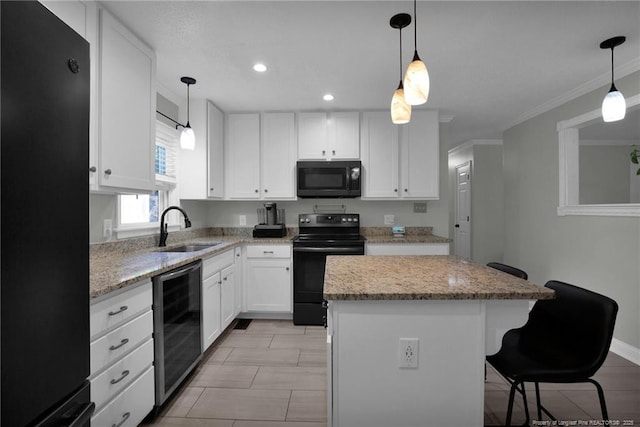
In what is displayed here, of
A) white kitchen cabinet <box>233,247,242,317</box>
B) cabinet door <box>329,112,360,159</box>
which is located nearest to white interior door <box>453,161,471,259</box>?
cabinet door <box>329,112,360,159</box>

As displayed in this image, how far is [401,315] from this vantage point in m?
1.31

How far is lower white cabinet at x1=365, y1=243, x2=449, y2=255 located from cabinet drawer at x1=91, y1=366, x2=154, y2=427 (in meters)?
2.24

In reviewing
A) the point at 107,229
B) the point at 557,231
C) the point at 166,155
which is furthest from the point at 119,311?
the point at 557,231

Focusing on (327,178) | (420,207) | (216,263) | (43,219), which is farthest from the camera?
(420,207)

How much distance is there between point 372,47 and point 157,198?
2368 mm

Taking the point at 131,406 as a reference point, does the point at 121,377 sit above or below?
above

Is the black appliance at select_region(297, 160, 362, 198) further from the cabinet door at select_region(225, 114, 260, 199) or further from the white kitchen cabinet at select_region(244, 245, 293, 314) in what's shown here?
the white kitchen cabinet at select_region(244, 245, 293, 314)

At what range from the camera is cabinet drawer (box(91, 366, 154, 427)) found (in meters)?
1.39

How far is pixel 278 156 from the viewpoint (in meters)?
3.69

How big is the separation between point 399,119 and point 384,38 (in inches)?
31.2

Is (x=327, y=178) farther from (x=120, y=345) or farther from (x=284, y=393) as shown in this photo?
(x=120, y=345)

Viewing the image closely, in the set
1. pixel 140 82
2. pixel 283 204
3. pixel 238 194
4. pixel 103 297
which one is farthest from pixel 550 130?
pixel 103 297

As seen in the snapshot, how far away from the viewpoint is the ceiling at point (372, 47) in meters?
1.82

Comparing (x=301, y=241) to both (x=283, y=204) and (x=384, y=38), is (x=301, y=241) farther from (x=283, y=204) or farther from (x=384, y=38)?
(x=384, y=38)
